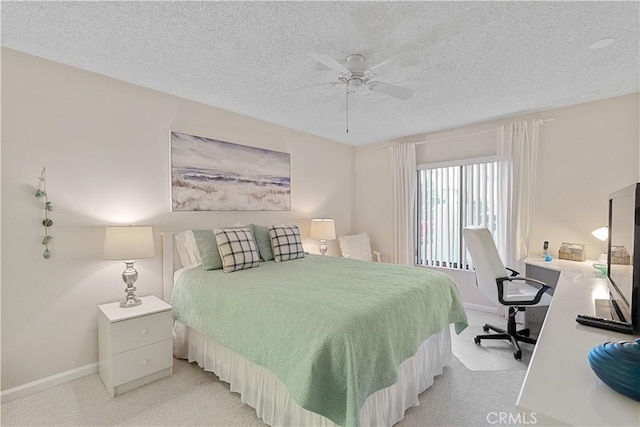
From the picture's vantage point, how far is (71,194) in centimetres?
235

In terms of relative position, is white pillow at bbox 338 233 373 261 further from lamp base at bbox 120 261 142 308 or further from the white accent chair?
lamp base at bbox 120 261 142 308

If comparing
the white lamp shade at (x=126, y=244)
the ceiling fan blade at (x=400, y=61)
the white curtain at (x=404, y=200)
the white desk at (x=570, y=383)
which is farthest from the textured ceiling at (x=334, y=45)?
the white desk at (x=570, y=383)

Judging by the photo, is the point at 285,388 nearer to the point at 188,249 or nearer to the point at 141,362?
the point at 141,362

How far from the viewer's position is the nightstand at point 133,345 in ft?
6.93

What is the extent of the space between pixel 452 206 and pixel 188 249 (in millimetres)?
3554

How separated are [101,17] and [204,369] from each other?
103 inches

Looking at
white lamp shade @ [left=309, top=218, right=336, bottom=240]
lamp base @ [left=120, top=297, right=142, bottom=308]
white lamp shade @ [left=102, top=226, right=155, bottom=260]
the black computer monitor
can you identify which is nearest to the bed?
lamp base @ [left=120, top=297, right=142, bottom=308]

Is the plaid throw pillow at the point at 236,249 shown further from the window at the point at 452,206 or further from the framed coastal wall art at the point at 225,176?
the window at the point at 452,206

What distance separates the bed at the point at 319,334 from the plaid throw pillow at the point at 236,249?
0.09m

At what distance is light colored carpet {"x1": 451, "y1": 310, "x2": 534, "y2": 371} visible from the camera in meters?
2.51

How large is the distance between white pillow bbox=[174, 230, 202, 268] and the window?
3.29 m

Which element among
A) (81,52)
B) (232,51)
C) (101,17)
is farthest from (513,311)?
(81,52)

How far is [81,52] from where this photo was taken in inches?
84.1

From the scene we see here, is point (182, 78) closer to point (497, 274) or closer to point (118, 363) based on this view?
point (118, 363)
